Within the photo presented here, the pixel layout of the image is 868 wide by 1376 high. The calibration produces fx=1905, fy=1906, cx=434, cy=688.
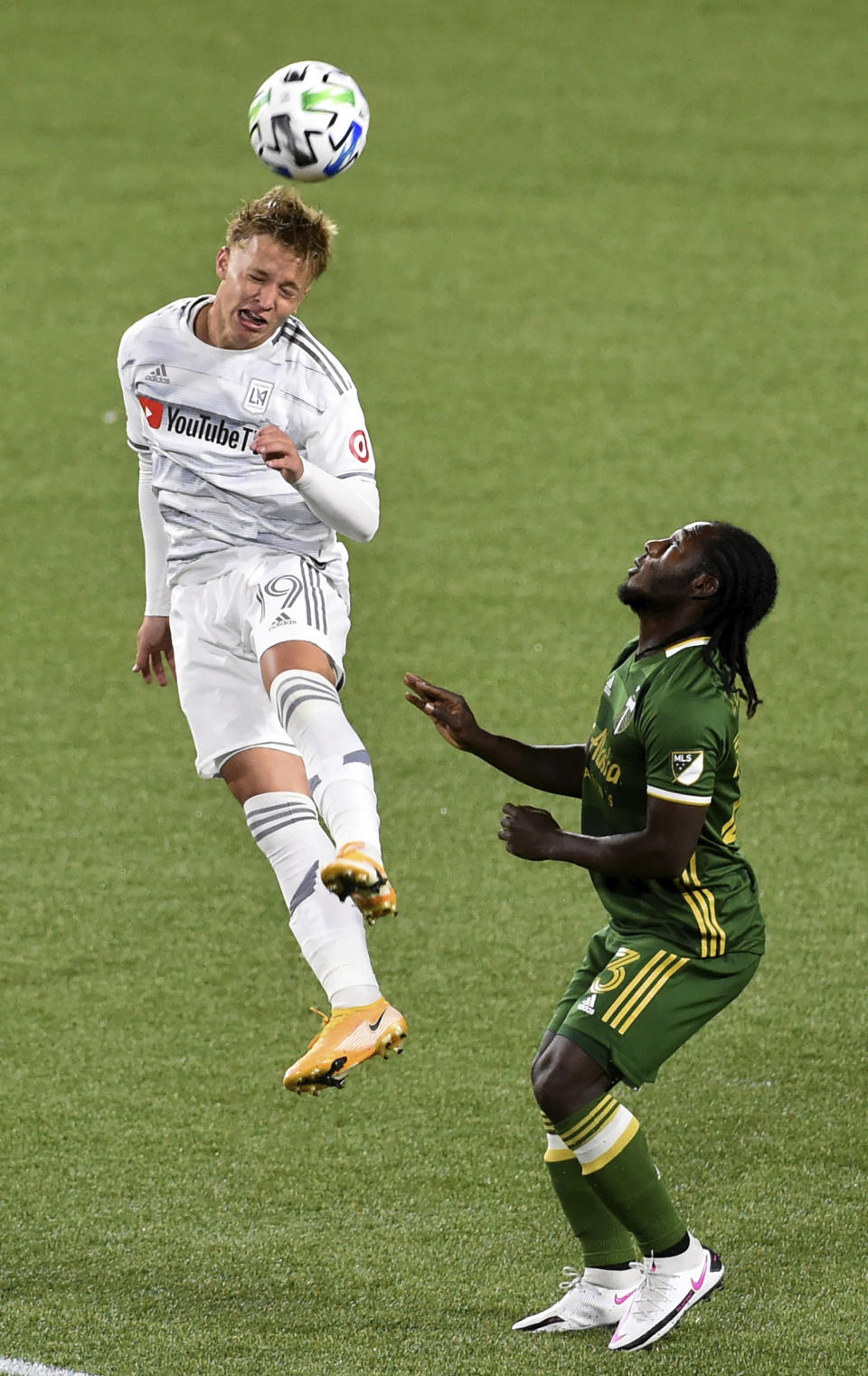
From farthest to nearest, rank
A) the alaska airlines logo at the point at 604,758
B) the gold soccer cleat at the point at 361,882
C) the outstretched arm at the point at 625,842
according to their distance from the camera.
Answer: the alaska airlines logo at the point at 604,758
the outstretched arm at the point at 625,842
the gold soccer cleat at the point at 361,882

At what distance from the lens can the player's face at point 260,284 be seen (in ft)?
14.9

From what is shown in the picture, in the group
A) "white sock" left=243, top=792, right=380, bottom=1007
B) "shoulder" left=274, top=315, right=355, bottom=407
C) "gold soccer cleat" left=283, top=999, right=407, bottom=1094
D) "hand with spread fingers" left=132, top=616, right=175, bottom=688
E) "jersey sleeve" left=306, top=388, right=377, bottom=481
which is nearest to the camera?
"gold soccer cleat" left=283, top=999, right=407, bottom=1094

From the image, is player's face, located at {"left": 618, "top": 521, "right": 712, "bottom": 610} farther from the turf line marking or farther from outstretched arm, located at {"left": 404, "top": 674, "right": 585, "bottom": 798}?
the turf line marking

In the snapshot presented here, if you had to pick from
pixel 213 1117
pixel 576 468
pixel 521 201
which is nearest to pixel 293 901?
pixel 213 1117

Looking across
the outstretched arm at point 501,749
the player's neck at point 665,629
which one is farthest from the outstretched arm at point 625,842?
the player's neck at point 665,629

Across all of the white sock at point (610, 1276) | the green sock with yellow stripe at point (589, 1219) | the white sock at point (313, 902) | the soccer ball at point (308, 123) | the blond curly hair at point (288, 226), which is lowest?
the white sock at point (610, 1276)

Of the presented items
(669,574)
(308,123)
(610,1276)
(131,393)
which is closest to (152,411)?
(131,393)

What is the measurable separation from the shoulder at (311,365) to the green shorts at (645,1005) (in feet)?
5.06

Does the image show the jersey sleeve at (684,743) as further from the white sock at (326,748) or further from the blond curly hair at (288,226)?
the blond curly hair at (288,226)

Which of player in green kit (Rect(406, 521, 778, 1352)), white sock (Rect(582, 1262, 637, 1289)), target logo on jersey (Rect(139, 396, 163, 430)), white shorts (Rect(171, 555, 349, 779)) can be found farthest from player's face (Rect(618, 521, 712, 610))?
white sock (Rect(582, 1262, 637, 1289))

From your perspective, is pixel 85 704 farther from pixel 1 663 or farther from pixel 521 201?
pixel 521 201

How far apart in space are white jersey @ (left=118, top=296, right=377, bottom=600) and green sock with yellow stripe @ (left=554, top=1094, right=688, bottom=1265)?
1485 millimetres

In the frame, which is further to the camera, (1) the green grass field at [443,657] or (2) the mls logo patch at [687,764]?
(1) the green grass field at [443,657]

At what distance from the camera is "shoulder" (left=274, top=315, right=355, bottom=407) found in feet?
15.5
